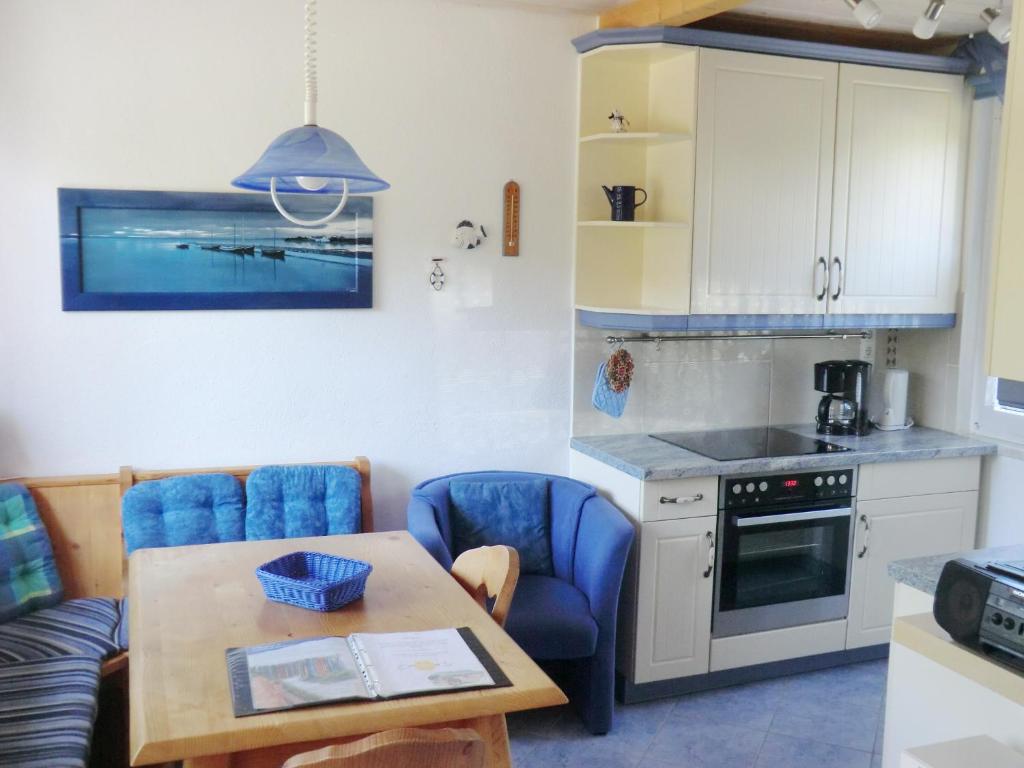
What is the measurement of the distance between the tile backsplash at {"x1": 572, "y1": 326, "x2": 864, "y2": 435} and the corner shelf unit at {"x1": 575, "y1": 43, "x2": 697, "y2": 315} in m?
0.24

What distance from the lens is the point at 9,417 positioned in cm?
324

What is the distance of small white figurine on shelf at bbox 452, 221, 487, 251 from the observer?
3.66 m

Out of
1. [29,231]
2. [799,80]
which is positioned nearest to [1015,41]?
[799,80]

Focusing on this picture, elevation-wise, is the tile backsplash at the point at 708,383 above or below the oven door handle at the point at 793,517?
above

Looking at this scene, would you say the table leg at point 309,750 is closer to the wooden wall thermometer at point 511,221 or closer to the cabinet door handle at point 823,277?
the wooden wall thermometer at point 511,221

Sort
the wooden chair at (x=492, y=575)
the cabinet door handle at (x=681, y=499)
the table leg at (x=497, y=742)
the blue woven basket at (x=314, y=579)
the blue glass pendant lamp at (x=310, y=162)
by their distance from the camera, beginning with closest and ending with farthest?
the table leg at (x=497, y=742) < the blue glass pendant lamp at (x=310, y=162) < the blue woven basket at (x=314, y=579) < the wooden chair at (x=492, y=575) < the cabinet door handle at (x=681, y=499)

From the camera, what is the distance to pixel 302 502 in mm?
3422

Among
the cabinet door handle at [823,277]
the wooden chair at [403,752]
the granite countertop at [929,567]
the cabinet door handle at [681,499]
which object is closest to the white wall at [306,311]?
the cabinet door handle at [681,499]

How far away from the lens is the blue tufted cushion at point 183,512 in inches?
127

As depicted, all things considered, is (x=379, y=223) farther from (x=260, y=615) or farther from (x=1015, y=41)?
(x=1015, y=41)

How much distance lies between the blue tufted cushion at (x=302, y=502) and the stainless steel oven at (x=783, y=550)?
1.32 m

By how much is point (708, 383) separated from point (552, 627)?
4.59ft

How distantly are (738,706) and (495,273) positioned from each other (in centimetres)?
180

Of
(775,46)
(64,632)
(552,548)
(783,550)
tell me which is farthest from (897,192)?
(64,632)
